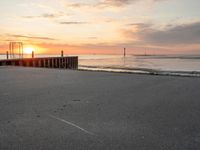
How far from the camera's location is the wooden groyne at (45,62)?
2732 cm

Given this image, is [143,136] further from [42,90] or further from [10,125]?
[42,90]

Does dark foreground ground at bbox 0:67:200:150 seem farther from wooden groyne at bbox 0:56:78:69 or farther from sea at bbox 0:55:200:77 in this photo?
wooden groyne at bbox 0:56:78:69

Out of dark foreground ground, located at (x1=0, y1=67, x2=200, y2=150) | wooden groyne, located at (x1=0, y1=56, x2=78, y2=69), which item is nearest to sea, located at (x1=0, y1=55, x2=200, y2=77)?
wooden groyne, located at (x1=0, y1=56, x2=78, y2=69)

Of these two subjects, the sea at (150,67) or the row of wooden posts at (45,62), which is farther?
the row of wooden posts at (45,62)

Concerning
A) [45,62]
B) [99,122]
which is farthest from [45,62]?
[99,122]

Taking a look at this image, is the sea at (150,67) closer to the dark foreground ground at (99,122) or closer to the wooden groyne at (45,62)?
the wooden groyne at (45,62)

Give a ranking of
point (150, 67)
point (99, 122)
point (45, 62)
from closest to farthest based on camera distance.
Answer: point (99, 122), point (45, 62), point (150, 67)

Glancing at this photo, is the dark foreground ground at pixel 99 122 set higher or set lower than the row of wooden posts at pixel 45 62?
lower

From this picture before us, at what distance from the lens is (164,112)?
17.0 ft

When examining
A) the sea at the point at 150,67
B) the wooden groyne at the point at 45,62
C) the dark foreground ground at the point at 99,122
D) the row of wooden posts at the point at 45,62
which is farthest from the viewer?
the row of wooden posts at the point at 45,62

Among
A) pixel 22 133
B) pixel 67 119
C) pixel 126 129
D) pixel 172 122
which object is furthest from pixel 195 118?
pixel 22 133

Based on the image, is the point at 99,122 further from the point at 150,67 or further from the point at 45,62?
the point at 150,67

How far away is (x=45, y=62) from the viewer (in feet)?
109

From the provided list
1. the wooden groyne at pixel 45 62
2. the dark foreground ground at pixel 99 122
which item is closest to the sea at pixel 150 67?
the wooden groyne at pixel 45 62
